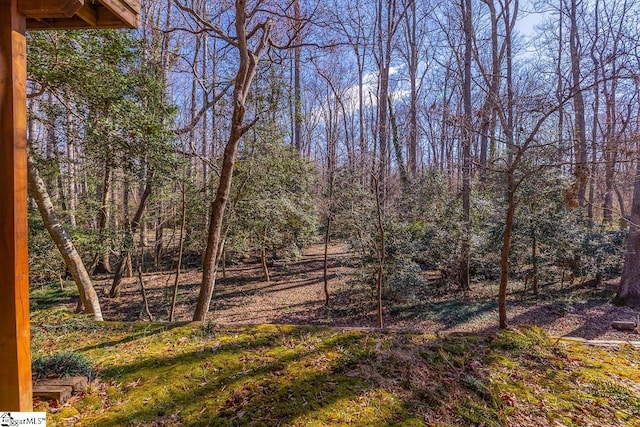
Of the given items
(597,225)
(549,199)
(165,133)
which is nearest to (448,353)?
(165,133)

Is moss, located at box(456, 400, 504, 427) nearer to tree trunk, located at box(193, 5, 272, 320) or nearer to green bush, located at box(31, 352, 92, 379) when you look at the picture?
green bush, located at box(31, 352, 92, 379)

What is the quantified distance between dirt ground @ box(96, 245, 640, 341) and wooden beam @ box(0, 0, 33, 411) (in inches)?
217

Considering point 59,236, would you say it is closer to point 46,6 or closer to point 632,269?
point 46,6

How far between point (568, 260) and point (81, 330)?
424 inches

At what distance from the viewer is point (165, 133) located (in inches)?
209

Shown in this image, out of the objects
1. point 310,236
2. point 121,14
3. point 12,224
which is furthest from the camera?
point 310,236

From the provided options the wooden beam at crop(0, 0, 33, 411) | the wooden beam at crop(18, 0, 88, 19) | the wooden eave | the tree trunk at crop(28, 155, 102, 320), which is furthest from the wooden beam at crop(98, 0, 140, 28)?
the tree trunk at crop(28, 155, 102, 320)

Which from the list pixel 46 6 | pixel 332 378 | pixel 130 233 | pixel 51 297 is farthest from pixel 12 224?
pixel 51 297

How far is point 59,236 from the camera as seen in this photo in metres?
4.80

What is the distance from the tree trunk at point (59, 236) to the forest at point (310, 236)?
30 mm

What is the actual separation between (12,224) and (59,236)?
14.1 feet

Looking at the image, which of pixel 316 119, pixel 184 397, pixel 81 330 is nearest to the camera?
pixel 184 397

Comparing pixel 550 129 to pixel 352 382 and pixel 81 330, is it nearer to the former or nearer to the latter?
pixel 352 382

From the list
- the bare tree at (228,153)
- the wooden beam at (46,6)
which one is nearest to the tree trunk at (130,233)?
the bare tree at (228,153)
